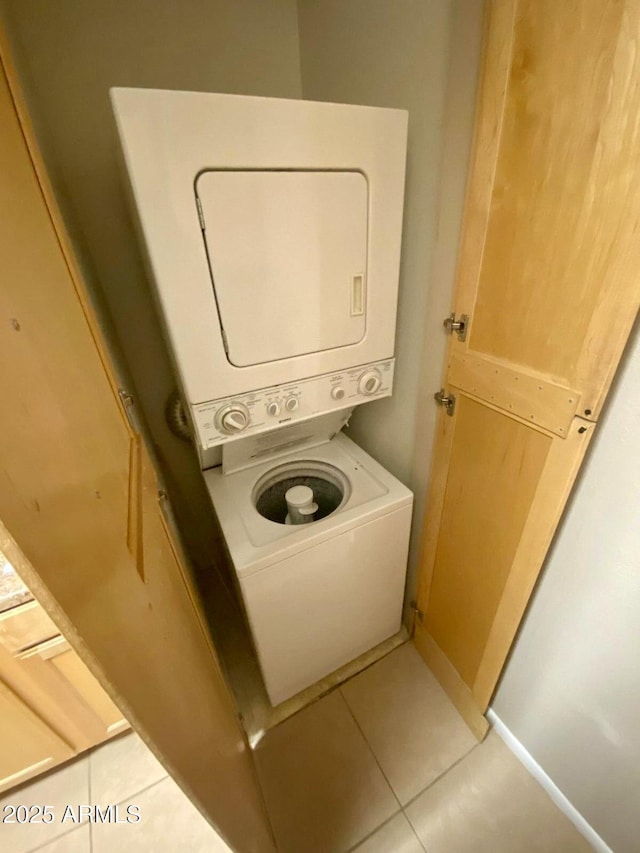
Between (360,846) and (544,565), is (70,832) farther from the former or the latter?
(544,565)

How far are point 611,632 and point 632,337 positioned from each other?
72cm

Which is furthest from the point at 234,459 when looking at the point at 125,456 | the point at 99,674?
the point at 99,674

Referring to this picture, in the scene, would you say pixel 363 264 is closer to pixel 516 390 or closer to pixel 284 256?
pixel 284 256

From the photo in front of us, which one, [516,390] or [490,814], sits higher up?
[516,390]

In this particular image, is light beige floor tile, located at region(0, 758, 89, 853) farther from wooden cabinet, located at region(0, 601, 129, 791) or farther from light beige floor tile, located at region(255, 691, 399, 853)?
light beige floor tile, located at region(255, 691, 399, 853)

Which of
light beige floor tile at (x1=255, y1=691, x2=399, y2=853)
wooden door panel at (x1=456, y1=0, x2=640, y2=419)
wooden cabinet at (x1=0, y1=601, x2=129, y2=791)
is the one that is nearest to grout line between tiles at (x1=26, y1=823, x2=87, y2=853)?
wooden cabinet at (x1=0, y1=601, x2=129, y2=791)

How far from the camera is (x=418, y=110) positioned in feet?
3.25

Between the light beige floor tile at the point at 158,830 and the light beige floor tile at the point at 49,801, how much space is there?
12 cm

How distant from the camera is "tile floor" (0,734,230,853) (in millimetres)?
1181

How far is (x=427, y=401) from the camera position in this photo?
124 centimetres

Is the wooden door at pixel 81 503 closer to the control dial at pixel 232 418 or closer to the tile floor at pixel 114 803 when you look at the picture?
the control dial at pixel 232 418

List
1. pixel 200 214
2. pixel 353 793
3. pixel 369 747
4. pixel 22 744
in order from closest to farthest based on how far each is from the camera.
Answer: pixel 200 214 → pixel 22 744 → pixel 353 793 → pixel 369 747

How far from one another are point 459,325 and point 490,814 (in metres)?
1.62

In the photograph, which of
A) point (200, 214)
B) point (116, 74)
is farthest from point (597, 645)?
point (116, 74)
